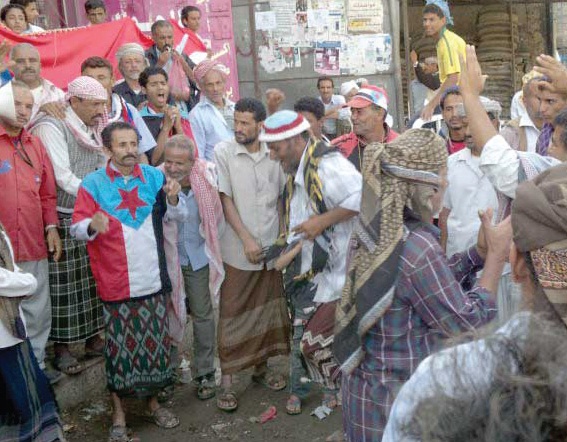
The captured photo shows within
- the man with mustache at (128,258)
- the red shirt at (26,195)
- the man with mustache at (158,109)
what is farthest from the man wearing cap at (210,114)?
the red shirt at (26,195)

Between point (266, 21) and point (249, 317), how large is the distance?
208 inches

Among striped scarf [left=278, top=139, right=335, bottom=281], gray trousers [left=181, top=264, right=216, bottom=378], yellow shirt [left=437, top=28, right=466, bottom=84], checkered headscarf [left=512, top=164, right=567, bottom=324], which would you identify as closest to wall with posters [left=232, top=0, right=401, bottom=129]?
yellow shirt [left=437, top=28, right=466, bottom=84]

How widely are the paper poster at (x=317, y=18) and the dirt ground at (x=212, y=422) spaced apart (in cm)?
544

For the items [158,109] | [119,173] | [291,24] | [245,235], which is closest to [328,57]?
[291,24]

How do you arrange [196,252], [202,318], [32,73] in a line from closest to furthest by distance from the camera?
[196,252] < [202,318] < [32,73]

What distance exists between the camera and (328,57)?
30.3 feet

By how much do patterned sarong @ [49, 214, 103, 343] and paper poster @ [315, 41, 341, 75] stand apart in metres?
5.27

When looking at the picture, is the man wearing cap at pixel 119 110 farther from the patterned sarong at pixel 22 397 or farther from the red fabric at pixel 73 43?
the patterned sarong at pixel 22 397

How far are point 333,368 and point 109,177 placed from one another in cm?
170

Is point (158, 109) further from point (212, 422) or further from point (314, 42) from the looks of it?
point (314, 42)

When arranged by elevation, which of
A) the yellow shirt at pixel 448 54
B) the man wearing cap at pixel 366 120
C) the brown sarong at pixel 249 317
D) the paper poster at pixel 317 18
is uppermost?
the paper poster at pixel 317 18

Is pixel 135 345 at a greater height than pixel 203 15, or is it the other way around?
pixel 203 15

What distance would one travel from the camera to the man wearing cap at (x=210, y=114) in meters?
5.66

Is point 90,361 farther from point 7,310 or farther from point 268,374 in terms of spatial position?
point 7,310
